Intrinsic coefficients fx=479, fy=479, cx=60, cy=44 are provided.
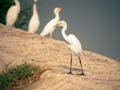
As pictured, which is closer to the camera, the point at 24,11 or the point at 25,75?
the point at 25,75

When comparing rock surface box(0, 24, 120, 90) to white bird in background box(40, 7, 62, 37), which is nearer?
rock surface box(0, 24, 120, 90)

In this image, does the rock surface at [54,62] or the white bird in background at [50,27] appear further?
the white bird in background at [50,27]

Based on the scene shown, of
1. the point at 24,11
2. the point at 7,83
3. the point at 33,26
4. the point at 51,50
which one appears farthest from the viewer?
the point at 24,11

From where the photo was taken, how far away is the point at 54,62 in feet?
45.3

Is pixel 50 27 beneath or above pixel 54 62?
above

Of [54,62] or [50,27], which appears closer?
[54,62]

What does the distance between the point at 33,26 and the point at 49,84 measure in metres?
6.76

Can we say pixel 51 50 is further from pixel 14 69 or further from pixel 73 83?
pixel 73 83

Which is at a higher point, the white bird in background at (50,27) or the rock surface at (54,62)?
the white bird in background at (50,27)

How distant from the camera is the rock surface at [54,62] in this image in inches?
466

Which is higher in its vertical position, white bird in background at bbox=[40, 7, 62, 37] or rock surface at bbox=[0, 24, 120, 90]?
white bird in background at bbox=[40, 7, 62, 37]

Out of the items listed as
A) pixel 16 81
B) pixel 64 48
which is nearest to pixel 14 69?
pixel 16 81

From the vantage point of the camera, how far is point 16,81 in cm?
1243

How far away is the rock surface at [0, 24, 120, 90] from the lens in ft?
38.8
